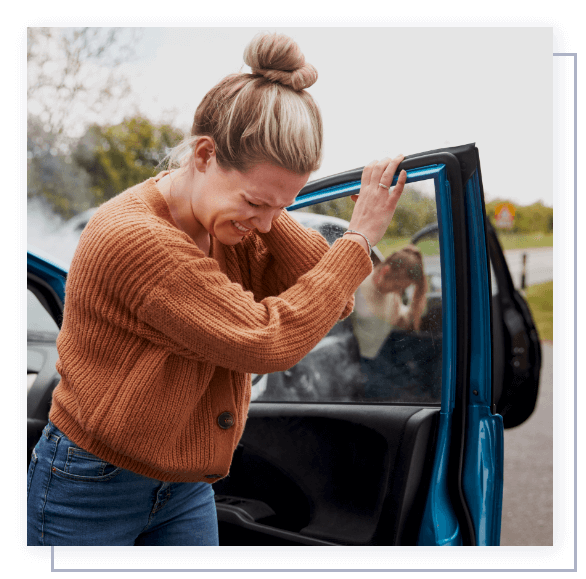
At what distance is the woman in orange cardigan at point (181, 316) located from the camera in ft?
3.53

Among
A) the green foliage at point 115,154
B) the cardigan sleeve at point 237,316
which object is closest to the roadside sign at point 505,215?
the cardigan sleeve at point 237,316

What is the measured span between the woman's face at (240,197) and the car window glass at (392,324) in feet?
1.49

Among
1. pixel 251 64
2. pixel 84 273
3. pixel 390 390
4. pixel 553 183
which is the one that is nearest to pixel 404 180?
pixel 553 183

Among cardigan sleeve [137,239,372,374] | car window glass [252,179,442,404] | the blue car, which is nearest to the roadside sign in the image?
the blue car

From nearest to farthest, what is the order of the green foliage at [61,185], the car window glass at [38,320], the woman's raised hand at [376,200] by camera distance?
the woman's raised hand at [376,200], the car window glass at [38,320], the green foliage at [61,185]

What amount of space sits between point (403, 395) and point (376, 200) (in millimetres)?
594

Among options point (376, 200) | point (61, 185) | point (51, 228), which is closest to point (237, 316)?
point (376, 200)

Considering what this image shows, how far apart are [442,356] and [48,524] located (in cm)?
101

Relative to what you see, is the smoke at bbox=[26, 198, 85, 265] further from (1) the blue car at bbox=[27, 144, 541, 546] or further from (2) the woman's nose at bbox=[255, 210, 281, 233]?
(2) the woman's nose at bbox=[255, 210, 281, 233]

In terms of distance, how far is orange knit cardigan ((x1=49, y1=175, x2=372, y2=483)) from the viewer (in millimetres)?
1067

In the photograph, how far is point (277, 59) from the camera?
1132mm

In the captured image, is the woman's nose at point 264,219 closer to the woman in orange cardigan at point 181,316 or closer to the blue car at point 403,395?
the woman in orange cardigan at point 181,316

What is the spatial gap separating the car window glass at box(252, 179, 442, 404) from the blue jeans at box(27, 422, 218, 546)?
0.68 metres

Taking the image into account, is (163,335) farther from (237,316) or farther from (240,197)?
(240,197)
